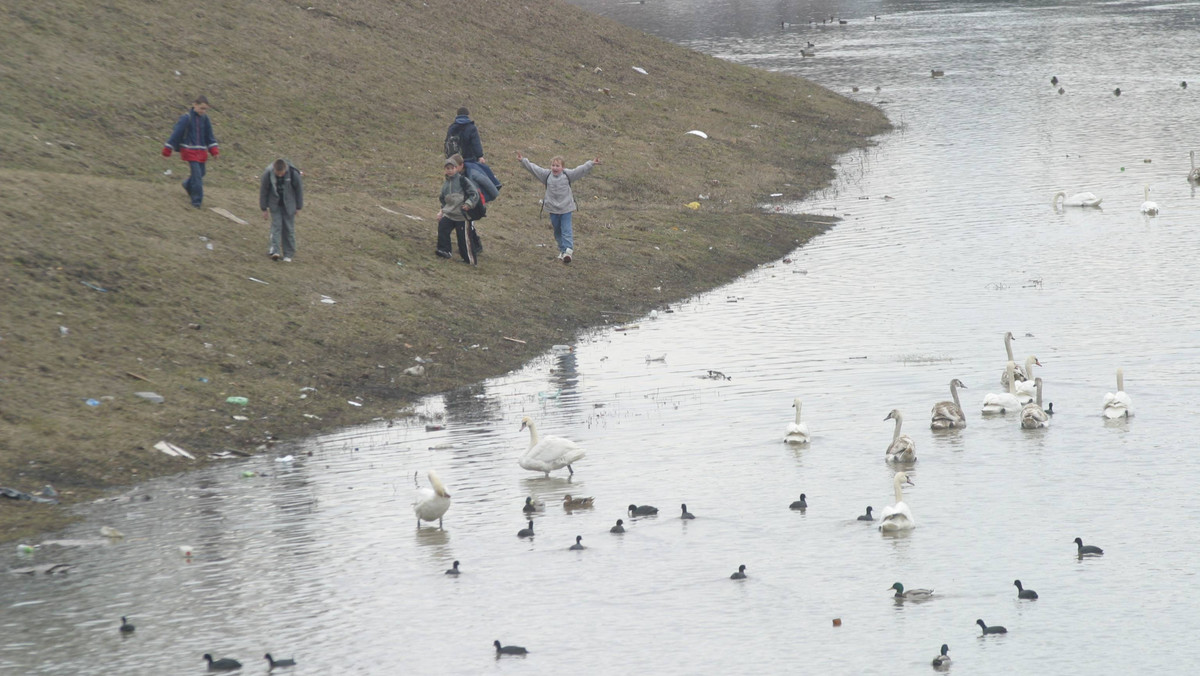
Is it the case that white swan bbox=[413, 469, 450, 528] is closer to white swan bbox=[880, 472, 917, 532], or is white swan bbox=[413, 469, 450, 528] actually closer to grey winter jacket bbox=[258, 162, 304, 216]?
white swan bbox=[880, 472, 917, 532]

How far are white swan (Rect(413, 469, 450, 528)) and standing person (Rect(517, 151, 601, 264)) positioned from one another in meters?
11.9

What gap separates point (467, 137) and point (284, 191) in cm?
481

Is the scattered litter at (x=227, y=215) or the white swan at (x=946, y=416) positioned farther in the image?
the scattered litter at (x=227, y=215)

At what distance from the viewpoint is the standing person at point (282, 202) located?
927 inches

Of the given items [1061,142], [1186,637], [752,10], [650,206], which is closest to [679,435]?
[1186,637]

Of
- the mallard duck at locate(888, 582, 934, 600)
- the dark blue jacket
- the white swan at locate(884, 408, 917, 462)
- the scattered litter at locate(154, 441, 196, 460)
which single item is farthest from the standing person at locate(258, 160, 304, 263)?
the mallard duck at locate(888, 582, 934, 600)

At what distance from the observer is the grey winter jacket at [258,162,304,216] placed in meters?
23.5

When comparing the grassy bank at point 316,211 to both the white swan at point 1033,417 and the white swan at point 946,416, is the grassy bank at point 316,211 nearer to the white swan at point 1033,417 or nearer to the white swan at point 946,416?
the white swan at point 946,416

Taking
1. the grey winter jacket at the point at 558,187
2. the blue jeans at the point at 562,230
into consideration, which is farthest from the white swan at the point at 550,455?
the blue jeans at the point at 562,230

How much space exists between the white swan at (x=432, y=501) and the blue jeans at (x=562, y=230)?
12.9m

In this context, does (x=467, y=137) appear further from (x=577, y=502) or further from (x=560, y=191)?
(x=577, y=502)

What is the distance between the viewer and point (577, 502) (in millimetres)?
16625

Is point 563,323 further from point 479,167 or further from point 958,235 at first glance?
point 958,235

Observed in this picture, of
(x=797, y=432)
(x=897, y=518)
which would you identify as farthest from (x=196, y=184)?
(x=897, y=518)
